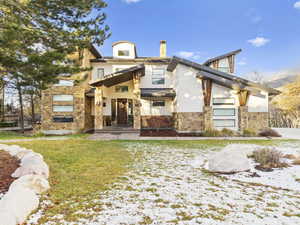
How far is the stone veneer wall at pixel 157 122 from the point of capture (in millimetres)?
13961

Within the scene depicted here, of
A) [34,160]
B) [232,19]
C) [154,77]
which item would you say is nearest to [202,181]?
[34,160]

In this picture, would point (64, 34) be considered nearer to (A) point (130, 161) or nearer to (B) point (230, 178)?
(A) point (130, 161)

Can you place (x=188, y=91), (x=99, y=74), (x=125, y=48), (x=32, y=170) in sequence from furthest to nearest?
(x=125, y=48) → (x=99, y=74) → (x=188, y=91) → (x=32, y=170)

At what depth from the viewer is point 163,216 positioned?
2344 millimetres

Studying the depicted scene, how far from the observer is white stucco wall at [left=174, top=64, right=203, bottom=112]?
37.8 ft

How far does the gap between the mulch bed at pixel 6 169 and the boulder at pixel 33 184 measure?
15.8 inches

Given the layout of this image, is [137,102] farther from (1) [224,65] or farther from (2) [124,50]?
(1) [224,65]

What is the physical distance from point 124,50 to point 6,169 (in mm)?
13719

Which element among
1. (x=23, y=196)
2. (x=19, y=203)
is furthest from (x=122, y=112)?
(x=19, y=203)

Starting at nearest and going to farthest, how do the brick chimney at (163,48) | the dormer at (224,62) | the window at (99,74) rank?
1. the dormer at (224,62)
2. the window at (99,74)
3. the brick chimney at (163,48)

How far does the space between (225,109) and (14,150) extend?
1227cm

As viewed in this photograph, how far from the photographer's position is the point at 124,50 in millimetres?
15289

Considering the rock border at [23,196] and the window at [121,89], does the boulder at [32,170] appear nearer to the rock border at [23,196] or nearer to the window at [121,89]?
the rock border at [23,196]

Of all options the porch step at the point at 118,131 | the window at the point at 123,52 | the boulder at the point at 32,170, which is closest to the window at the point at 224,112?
the porch step at the point at 118,131
